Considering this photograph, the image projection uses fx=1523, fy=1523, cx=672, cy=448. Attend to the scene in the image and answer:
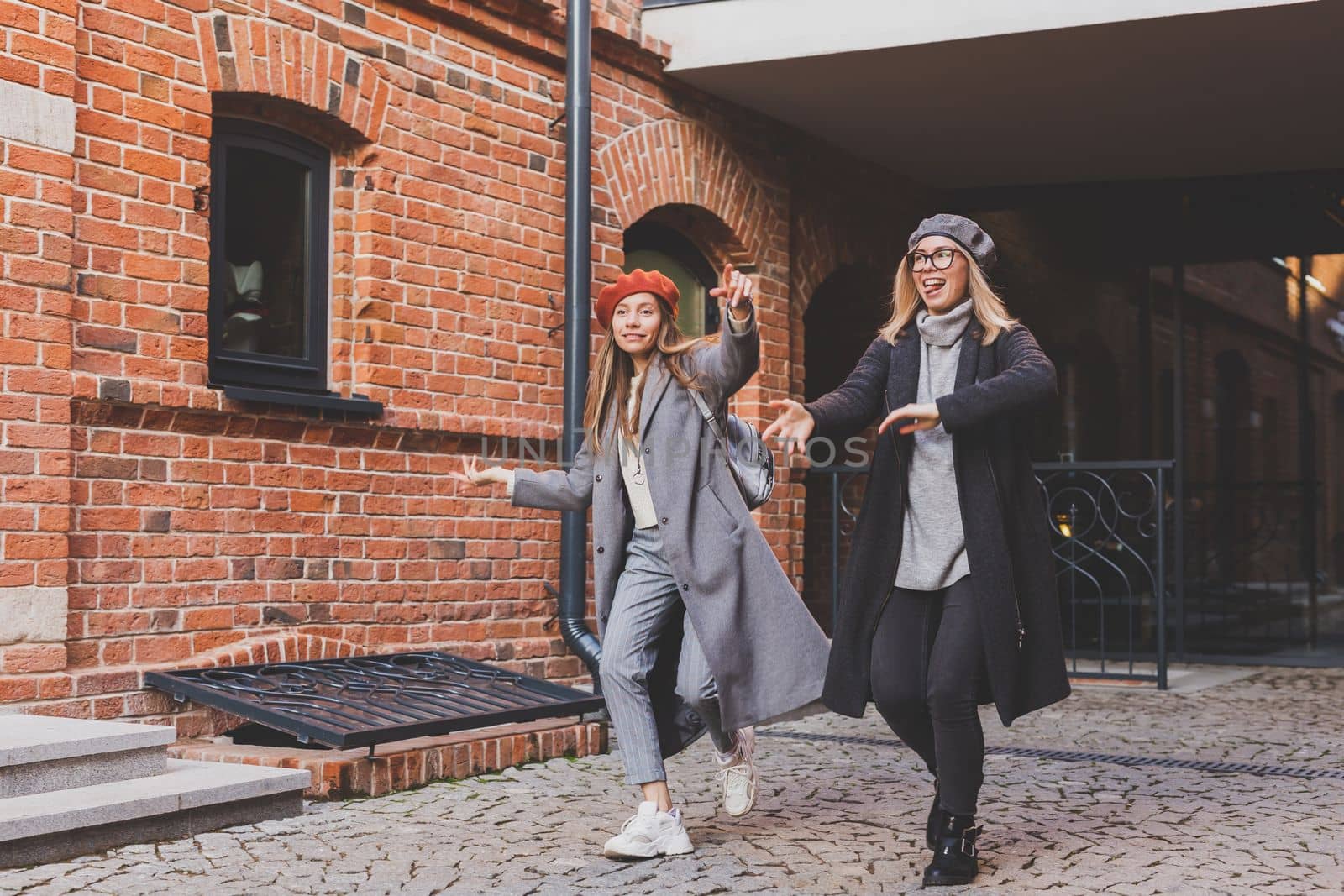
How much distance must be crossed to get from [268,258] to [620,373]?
251 centimetres

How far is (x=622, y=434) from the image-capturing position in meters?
4.38

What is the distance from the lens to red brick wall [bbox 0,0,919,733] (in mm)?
5211

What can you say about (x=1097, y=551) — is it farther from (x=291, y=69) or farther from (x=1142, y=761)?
(x=291, y=69)

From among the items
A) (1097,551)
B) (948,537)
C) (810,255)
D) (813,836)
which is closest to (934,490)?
(948,537)

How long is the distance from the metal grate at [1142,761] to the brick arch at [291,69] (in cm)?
326

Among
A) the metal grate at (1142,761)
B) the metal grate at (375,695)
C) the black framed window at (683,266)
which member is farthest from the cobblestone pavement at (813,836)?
the black framed window at (683,266)

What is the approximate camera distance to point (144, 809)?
4277 mm

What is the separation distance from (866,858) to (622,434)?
1.36 m

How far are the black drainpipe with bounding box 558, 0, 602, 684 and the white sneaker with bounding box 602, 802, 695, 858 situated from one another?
295cm

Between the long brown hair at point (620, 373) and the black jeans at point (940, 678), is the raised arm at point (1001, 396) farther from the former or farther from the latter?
the long brown hair at point (620, 373)

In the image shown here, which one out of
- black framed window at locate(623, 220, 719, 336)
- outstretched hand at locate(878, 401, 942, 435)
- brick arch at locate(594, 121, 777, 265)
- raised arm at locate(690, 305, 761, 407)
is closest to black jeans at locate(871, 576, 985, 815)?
outstretched hand at locate(878, 401, 942, 435)

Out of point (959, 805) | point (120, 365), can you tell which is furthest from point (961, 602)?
point (120, 365)

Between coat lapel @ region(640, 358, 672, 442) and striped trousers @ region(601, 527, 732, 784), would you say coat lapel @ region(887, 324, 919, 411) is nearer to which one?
coat lapel @ region(640, 358, 672, 442)

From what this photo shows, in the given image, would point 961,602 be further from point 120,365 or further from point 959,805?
point 120,365
